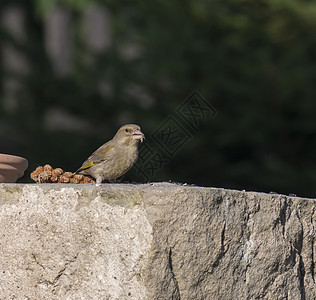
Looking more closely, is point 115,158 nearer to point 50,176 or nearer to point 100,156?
point 100,156

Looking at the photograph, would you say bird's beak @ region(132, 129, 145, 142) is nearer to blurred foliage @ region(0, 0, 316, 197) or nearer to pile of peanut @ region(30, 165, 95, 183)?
pile of peanut @ region(30, 165, 95, 183)

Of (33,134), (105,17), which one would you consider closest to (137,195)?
(33,134)

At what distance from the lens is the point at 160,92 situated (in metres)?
9.76

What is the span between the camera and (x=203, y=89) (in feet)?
30.4

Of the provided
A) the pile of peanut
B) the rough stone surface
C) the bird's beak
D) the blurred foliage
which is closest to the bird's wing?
the bird's beak

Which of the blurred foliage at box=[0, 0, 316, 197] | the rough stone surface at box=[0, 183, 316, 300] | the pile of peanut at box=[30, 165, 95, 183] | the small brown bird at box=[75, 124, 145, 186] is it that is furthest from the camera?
the blurred foliage at box=[0, 0, 316, 197]

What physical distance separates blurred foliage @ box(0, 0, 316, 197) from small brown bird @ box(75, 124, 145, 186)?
14.7 feet

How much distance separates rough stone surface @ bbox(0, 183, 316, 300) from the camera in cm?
300

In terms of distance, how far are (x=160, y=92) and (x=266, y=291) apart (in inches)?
262

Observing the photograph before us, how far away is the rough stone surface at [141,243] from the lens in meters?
3.00

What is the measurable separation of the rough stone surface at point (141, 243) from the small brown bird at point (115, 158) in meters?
0.96

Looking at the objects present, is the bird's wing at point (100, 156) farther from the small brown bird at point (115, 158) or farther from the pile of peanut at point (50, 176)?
the pile of peanut at point (50, 176)

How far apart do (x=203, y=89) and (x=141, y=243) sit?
6440 mm

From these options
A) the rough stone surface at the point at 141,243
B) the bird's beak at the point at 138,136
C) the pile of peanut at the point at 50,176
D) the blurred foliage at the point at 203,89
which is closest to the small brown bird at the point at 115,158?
the bird's beak at the point at 138,136
